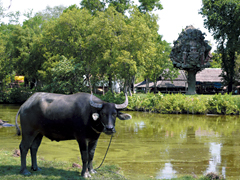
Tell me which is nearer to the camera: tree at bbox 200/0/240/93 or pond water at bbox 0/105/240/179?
pond water at bbox 0/105/240/179

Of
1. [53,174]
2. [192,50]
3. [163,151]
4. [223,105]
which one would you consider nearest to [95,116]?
[53,174]

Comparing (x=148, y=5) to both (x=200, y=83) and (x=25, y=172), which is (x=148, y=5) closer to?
(x=200, y=83)

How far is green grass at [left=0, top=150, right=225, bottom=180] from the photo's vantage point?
19.1ft

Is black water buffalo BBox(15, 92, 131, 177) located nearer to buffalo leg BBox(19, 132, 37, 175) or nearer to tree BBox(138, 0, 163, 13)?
buffalo leg BBox(19, 132, 37, 175)

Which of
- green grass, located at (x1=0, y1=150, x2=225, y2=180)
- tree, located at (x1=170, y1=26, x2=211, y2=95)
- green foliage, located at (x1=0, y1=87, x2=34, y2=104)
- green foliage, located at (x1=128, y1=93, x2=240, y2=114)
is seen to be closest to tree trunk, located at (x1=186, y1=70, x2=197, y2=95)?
tree, located at (x1=170, y1=26, x2=211, y2=95)

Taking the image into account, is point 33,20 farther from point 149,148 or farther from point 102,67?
point 149,148

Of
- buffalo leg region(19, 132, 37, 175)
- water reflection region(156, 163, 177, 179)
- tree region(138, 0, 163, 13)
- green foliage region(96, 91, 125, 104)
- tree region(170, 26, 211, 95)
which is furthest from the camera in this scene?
tree region(138, 0, 163, 13)

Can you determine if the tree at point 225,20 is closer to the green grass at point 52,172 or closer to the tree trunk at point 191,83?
the tree trunk at point 191,83

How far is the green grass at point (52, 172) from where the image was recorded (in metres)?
5.83

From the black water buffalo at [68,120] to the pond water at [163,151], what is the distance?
1.46 meters

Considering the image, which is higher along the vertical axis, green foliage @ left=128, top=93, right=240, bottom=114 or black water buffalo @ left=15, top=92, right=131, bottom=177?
black water buffalo @ left=15, top=92, right=131, bottom=177

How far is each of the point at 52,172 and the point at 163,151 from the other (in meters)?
4.95

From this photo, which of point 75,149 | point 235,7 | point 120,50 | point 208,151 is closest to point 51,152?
point 75,149

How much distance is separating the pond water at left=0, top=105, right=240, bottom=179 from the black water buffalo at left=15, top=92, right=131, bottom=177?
1.46 m
